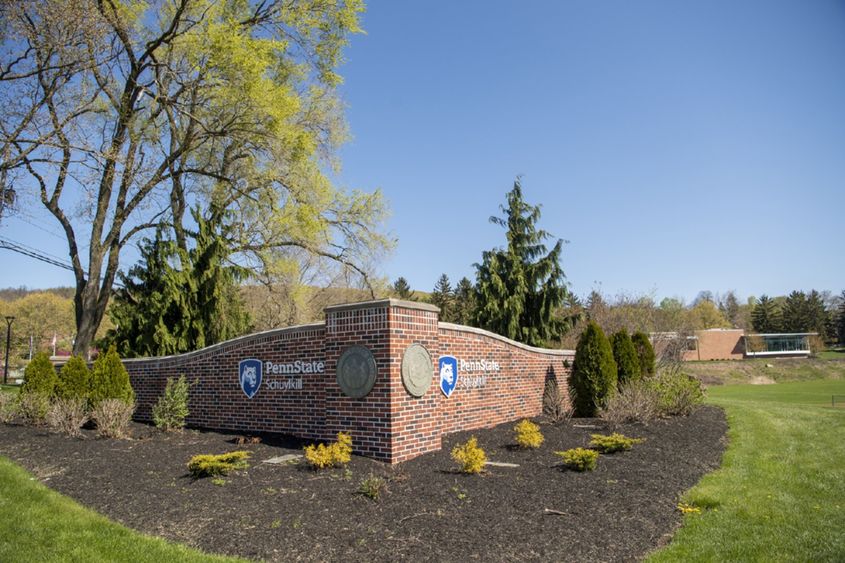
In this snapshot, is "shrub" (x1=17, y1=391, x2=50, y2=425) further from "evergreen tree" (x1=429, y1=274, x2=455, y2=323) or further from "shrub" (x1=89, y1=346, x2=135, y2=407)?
"evergreen tree" (x1=429, y1=274, x2=455, y2=323)

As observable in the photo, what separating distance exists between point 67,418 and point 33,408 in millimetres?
1508

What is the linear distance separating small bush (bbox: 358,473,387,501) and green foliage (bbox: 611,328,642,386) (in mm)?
8848

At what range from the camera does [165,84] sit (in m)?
18.8

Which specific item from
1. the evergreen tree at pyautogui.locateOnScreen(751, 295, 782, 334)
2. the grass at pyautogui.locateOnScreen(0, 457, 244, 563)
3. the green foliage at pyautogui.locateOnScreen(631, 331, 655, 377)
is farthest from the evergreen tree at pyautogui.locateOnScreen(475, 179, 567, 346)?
the evergreen tree at pyautogui.locateOnScreen(751, 295, 782, 334)

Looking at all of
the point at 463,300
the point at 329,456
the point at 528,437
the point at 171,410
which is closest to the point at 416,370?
the point at 329,456

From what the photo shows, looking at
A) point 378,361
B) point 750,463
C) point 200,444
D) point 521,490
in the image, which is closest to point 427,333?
point 378,361

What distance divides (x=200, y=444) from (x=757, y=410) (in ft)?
43.0

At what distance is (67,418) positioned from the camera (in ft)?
34.4

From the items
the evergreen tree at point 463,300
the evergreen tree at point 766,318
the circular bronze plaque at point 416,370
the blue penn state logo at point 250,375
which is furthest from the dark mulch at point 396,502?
the evergreen tree at point 766,318

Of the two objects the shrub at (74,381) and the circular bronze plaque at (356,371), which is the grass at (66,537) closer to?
the circular bronze plaque at (356,371)

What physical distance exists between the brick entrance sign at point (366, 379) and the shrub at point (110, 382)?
0.68 meters

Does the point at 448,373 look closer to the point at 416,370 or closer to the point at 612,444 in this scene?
the point at 416,370

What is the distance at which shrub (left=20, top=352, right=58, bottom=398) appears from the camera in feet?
39.8

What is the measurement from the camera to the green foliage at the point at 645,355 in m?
14.8
